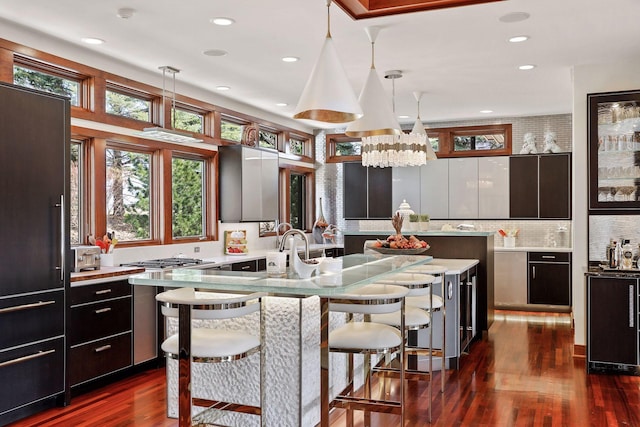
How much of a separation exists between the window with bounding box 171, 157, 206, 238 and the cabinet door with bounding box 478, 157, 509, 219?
4.17 m

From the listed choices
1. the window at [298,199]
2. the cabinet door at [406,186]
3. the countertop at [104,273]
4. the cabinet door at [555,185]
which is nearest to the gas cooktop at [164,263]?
the countertop at [104,273]

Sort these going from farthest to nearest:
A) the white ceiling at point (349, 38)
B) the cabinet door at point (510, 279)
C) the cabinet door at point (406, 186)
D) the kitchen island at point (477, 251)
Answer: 1. the cabinet door at point (406, 186)
2. the cabinet door at point (510, 279)
3. the kitchen island at point (477, 251)
4. the white ceiling at point (349, 38)

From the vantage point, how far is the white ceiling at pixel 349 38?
404cm

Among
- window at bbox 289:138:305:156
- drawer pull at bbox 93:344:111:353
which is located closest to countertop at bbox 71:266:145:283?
drawer pull at bbox 93:344:111:353

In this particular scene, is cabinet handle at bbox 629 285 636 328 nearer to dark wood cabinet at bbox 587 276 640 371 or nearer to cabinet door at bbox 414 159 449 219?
dark wood cabinet at bbox 587 276 640 371

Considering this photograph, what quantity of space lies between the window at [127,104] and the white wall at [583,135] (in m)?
4.17

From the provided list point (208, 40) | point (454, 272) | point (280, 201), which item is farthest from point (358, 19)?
point (280, 201)

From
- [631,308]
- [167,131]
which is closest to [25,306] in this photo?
[167,131]

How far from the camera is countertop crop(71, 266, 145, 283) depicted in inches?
175

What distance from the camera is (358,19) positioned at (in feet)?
13.9

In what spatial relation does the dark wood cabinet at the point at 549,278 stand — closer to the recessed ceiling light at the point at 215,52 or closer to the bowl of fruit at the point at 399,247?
the bowl of fruit at the point at 399,247

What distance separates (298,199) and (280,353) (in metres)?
6.23

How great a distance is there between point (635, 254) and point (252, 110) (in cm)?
477

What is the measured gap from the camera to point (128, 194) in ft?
19.3
